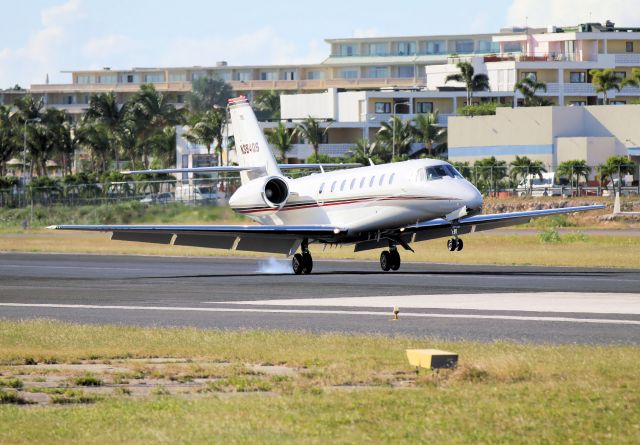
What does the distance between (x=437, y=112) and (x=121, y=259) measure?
3324 inches

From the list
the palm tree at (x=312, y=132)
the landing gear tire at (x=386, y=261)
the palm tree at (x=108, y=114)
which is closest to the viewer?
the landing gear tire at (x=386, y=261)

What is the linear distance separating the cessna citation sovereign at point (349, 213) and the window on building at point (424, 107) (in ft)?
323

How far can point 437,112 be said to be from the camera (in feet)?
442

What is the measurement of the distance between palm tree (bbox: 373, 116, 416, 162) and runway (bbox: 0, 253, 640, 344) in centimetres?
8229

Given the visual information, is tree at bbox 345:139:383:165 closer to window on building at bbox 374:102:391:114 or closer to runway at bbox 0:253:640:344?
window on building at bbox 374:102:391:114

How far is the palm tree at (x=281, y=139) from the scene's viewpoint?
12888cm

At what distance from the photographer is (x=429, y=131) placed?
13025 centimetres

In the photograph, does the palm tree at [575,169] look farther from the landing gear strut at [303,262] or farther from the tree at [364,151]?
the landing gear strut at [303,262]

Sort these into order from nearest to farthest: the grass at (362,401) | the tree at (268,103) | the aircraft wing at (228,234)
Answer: the grass at (362,401)
the aircraft wing at (228,234)
the tree at (268,103)

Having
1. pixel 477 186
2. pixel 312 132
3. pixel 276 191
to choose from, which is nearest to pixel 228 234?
pixel 276 191

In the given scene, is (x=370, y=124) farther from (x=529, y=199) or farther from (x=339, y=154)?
(x=529, y=199)

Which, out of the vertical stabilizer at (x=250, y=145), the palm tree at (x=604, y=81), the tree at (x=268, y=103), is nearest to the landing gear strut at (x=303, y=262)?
the vertical stabilizer at (x=250, y=145)

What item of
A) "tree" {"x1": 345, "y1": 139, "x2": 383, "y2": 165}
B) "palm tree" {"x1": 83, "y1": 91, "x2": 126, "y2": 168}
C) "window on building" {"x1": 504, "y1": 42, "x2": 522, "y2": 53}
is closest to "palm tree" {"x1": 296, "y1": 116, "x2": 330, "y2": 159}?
"tree" {"x1": 345, "y1": 139, "x2": 383, "y2": 165}

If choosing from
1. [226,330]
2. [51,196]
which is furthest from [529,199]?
[226,330]
